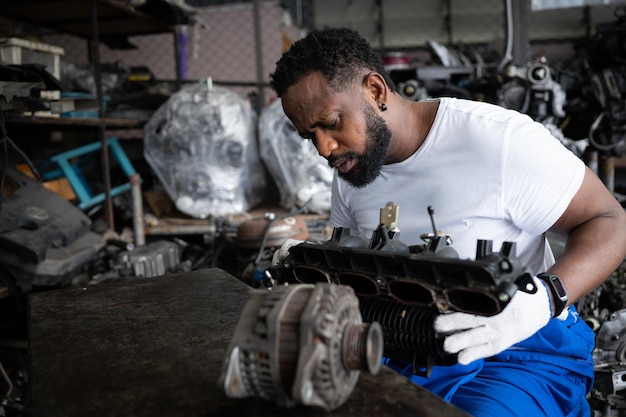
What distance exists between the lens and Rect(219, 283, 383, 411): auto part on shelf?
30.3 inches

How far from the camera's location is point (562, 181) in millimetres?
1341

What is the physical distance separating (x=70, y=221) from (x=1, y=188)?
1.27ft

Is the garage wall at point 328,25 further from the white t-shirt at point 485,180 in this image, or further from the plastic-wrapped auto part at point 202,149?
the white t-shirt at point 485,180

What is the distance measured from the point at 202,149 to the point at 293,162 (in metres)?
0.59

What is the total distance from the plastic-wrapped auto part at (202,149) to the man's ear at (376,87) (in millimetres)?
2169

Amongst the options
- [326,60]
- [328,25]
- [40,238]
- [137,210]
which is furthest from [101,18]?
[328,25]

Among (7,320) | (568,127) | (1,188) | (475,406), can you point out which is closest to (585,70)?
(568,127)

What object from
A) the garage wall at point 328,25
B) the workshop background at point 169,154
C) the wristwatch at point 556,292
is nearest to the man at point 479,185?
the wristwatch at point 556,292

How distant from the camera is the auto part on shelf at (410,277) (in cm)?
90

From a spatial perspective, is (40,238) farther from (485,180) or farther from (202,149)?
(485,180)

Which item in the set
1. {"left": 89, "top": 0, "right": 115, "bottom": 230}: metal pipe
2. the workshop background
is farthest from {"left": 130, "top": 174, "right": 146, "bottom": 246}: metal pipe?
{"left": 89, "top": 0, "right": 115, "bottom": 230}: metal pipe

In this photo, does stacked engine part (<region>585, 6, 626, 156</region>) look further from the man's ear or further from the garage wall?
the garage wall

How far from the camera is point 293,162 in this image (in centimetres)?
352

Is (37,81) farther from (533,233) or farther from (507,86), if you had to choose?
(507,86)
